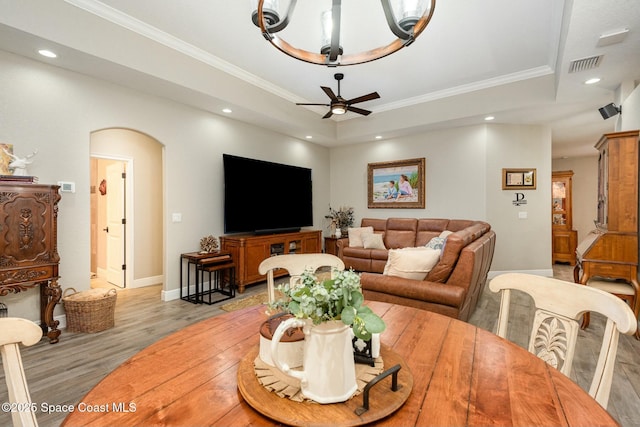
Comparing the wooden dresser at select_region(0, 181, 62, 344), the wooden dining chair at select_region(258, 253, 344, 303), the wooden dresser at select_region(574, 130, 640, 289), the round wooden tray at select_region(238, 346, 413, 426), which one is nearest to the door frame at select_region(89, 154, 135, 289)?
the wooden dresser at select_region(0, 181, 62, 344)

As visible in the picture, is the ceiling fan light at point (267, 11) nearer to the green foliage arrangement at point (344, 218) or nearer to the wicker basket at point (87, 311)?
the wicker basket at point (87, 311)

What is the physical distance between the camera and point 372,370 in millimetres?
886

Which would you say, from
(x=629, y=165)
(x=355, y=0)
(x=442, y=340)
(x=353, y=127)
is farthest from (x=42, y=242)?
(x=629, y=165)

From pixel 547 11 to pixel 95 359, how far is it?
5027mm

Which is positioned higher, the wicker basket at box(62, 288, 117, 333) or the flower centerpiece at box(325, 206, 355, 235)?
the flower centerpiece at box(325, 206, 355, 235)

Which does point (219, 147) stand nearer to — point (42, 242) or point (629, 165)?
point (42, 242)

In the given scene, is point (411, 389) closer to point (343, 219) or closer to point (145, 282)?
point (145, 282)

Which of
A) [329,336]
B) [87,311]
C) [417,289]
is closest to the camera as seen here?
[329,336]

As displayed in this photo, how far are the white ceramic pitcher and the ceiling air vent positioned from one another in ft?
12.4

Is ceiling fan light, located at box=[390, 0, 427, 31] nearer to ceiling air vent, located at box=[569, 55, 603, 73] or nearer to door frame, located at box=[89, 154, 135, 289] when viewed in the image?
ceiling air vent, located at box=[569, 55, 603, 73]

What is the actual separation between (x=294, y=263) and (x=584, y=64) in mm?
3557

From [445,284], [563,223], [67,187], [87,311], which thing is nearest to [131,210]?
[67,187]

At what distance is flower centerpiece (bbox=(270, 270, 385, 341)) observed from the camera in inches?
28.6

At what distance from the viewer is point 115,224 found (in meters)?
4.78
